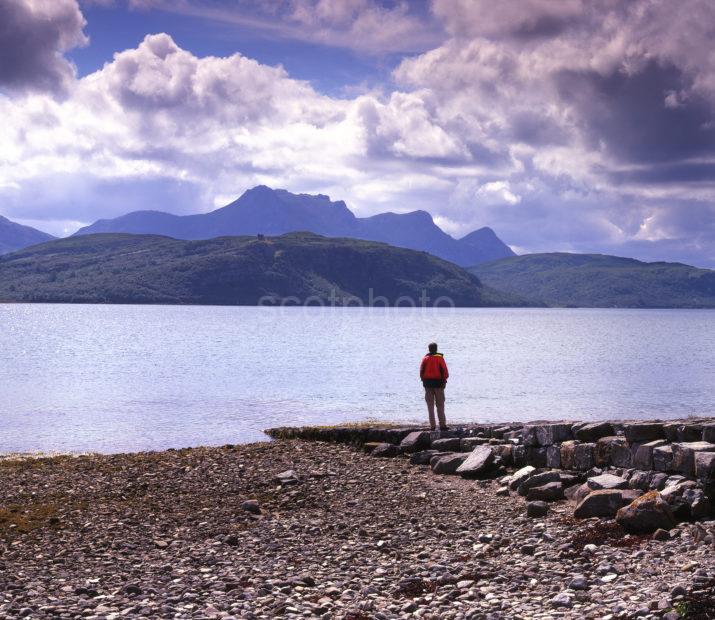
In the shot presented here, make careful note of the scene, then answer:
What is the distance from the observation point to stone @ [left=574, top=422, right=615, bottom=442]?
2403 cm

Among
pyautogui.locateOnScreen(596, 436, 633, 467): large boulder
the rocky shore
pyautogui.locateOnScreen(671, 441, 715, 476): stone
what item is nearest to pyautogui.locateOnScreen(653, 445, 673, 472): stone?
pyautogui.locateOnScreen(671, 441, 715, 476): stone

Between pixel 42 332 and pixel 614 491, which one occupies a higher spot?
pixel 42 332

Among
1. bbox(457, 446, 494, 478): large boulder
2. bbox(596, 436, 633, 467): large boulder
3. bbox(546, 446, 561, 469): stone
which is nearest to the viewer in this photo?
bbox(596, 436, 633, 467): large boulder

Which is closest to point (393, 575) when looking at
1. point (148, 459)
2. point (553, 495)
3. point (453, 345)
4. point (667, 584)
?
point (667, 584)

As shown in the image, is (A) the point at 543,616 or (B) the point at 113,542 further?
(B) the point at 113,542

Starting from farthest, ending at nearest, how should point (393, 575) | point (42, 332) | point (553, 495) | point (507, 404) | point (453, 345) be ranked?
point (42, 332) < point (453, 345) < point (507, 404) < point (553, 495) < point (393, 575)

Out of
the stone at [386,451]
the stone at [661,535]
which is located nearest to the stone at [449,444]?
the stone at [386,451]

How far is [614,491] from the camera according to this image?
65.3ft

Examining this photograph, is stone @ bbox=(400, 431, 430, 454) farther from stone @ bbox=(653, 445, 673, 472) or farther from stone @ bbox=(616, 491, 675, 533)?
stone @ bbox=(616, 491, 675, 533)

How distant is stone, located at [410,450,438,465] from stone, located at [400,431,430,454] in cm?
101

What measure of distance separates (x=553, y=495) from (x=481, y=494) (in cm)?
249

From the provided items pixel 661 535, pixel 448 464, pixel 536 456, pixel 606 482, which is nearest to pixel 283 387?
pixel 448 464

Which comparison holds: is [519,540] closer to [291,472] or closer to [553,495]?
[553,495]

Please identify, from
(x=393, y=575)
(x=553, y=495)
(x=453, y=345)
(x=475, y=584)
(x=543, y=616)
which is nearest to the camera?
(x=543, y=616)
